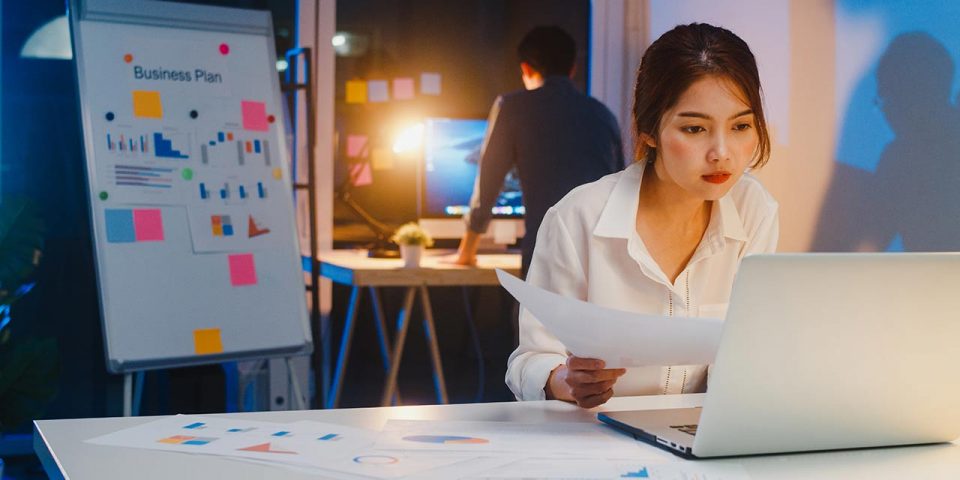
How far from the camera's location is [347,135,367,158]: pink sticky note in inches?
187

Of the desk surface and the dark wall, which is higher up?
the dark wall

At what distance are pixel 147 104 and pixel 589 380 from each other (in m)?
2.41

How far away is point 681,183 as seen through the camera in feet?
5.13

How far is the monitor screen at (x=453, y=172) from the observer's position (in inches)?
171

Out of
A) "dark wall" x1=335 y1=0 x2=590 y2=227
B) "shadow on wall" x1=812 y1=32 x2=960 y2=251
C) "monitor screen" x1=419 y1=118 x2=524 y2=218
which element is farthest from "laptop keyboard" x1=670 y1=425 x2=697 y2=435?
"dark wall" x1=335 y1=0 x2=590 y2=227

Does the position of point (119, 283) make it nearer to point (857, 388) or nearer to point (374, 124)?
point (374, 124)

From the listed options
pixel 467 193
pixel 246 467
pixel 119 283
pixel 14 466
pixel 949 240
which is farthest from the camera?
pixel 467 193

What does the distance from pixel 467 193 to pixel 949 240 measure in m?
2.32

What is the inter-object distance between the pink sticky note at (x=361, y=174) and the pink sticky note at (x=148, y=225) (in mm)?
1517

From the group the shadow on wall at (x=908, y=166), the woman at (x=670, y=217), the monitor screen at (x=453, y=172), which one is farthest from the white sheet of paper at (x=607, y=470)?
the monitor screen at (x=453, y=172)

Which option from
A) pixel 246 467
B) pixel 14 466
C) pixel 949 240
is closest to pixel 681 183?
pixel 246 467

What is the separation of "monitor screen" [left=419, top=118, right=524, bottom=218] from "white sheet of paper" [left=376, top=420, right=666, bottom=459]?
313 cm

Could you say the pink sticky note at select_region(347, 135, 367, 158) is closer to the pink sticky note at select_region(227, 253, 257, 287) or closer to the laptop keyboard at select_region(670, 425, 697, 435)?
the pink sticky note at select_region(227, 253, 257, 287)

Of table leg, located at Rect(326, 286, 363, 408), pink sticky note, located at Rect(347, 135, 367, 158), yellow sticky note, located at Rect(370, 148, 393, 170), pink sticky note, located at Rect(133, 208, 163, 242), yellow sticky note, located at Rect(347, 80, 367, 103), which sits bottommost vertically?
table leg, located at Rect(326, 286, 363, 408)
